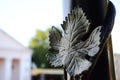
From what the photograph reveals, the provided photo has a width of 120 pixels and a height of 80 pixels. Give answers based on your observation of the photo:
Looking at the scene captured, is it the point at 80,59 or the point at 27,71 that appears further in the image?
the point at 27,71

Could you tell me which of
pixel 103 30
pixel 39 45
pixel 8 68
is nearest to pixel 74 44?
pixel 103 30

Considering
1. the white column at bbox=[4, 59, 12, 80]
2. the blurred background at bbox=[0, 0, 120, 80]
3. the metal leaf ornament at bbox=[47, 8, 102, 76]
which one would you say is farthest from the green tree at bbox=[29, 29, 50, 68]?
the metal leaf ornament at bbox=[47, 8, 102, 76]

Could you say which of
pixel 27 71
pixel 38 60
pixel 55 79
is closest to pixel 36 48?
pixel 38 60

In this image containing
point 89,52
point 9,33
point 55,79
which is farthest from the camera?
point 55,79

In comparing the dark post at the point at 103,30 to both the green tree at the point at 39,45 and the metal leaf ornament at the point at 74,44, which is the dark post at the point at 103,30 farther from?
the green tree at the point at 39,45

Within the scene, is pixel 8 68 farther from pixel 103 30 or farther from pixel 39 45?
pixel 103 30

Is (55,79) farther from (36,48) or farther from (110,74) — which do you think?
(110,74)

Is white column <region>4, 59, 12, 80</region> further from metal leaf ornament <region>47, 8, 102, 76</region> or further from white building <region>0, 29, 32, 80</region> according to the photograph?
metal leaf ornament <region>47, 8, 102, 76</region>
